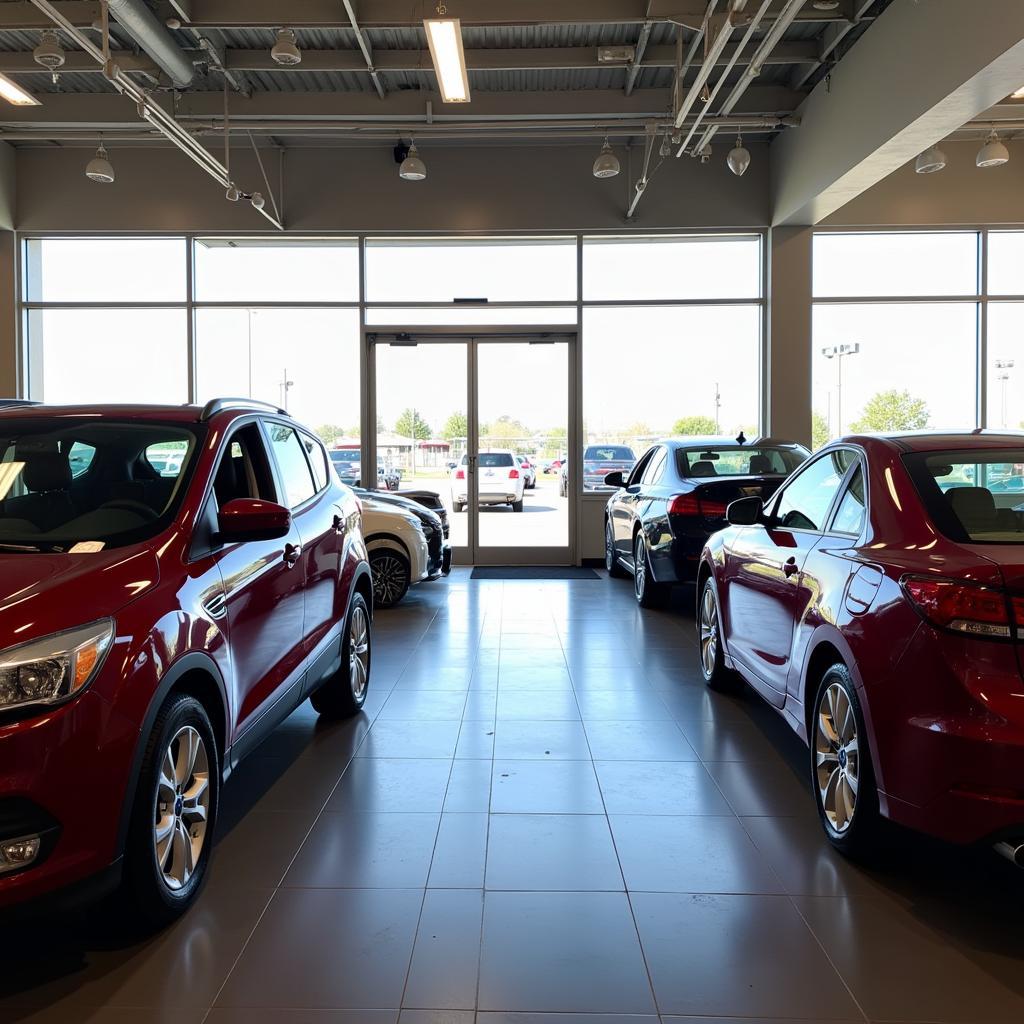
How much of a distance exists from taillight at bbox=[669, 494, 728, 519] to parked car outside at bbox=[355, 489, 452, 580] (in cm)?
242

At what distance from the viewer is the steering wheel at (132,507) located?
287 cm

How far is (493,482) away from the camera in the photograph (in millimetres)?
11766

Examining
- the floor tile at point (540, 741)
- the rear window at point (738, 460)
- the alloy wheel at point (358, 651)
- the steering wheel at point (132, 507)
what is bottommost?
the floor tile at point (540, 741)

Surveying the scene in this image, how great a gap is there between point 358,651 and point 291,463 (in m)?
1.21

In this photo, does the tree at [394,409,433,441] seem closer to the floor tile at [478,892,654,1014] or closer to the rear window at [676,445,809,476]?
the rear window at [676,445,809,476]

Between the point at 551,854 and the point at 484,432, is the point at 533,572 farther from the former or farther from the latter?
the point at 551,854

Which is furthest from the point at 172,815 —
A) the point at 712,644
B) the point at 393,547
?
the point at 393,547

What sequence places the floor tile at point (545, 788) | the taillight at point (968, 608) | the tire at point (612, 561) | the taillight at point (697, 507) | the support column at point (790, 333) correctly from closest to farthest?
the taillight at point (968, 608) → the floor tile at point (545, 788) → the taillight at point (697, 507) → the tire at point (612, 561) → the support column at point (790, 333)

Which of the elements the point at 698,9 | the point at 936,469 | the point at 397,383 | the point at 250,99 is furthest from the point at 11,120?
the point at 936,469

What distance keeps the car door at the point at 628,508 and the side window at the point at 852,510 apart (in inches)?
201

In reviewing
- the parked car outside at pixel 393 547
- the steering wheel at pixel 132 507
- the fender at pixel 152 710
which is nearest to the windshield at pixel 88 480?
the steering wheel at pixel 132 507

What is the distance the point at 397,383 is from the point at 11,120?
203 inches

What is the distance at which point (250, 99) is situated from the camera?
1000 centimetres

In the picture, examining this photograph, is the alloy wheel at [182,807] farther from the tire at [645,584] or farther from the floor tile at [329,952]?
the tire at [645,584]
